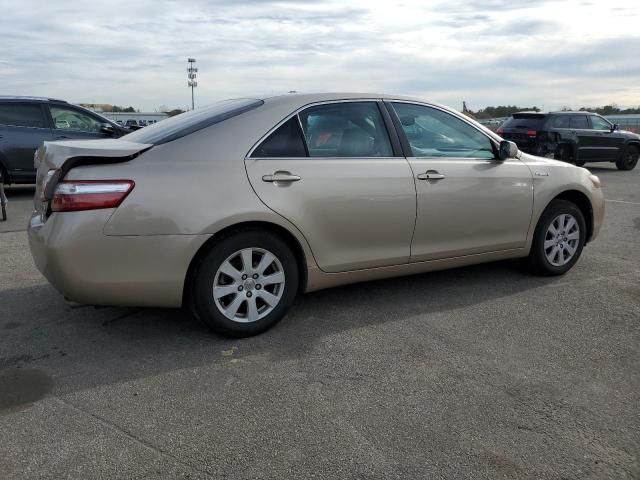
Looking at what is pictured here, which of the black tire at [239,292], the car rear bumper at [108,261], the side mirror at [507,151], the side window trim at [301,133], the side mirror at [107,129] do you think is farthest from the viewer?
the side mirror at [107,129]

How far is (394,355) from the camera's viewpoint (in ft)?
11.8

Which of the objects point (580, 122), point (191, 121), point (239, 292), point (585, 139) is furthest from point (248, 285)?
point (580, 122)

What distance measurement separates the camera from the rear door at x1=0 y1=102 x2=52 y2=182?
9828 millimetres

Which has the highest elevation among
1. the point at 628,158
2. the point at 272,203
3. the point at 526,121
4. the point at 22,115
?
the point at 526,121

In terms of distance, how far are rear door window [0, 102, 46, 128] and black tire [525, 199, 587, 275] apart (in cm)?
859

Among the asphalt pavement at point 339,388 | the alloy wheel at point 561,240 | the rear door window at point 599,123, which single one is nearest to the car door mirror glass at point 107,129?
the asphalt pavement at point 339,388

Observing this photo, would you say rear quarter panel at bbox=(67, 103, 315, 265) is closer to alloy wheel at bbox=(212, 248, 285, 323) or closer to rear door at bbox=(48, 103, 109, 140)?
alloy wheel at bbox=(212, 248, 285, 323)

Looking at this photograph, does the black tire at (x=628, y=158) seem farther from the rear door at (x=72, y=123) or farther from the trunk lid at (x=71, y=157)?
the trunk lid at (x=71, y=157)

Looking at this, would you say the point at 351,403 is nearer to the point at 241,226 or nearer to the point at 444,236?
the point at 241,226

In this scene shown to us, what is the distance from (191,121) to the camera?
4020mm

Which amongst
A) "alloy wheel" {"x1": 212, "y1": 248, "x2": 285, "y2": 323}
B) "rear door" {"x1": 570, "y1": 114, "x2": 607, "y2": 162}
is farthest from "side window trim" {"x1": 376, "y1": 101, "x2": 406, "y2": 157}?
"rear door" {"x1": 570, "y1": 114, "x2": 607, "y2": 162}

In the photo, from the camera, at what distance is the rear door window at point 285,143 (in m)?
3.81

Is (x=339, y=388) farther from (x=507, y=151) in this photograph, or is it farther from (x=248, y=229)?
(x=507, y=151)

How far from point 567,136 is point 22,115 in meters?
12.6
